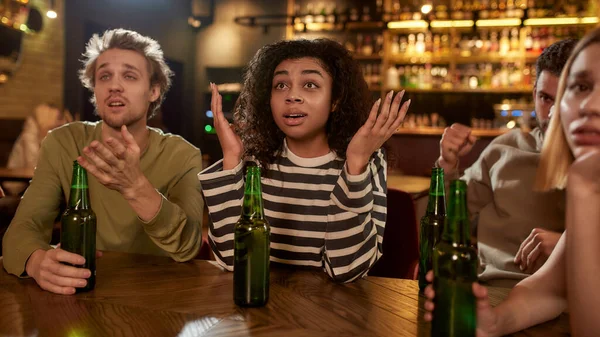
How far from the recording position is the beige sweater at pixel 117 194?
135 centimetres

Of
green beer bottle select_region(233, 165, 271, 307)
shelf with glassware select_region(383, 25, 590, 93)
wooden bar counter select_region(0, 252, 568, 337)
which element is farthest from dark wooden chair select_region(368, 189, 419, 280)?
shelf with glassware select_region(383, 25, 590, 93)

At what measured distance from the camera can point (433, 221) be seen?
1051 millimetres

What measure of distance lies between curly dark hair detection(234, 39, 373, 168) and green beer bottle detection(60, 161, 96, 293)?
552 mm

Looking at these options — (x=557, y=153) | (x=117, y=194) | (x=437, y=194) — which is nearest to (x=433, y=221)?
(x=437, y=194)

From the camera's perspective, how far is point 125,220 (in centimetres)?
160

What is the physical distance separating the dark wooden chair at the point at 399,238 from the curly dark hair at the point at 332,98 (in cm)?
31

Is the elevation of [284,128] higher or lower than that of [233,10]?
lower

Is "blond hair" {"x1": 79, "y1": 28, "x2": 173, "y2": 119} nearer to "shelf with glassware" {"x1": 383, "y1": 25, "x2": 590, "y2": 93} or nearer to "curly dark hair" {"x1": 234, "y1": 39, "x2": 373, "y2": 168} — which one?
"curly dark hair" {"x1": 234, "y1": 39, "x2": 373, "y2": 168}

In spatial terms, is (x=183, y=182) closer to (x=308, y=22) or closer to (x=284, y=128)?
(x=284, y=128)

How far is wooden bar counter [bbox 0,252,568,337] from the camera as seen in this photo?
0.82 metres

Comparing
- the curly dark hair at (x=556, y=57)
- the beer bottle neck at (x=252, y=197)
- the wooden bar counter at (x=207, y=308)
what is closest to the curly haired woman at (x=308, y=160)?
the wooden bar counter at (x=207, y=308)

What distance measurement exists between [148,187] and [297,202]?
1.41 ft

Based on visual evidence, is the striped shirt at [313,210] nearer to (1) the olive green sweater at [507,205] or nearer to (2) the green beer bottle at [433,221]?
(2) the green beer bottle at [433,221]

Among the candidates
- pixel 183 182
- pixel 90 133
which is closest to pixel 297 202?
pixel 183 182
